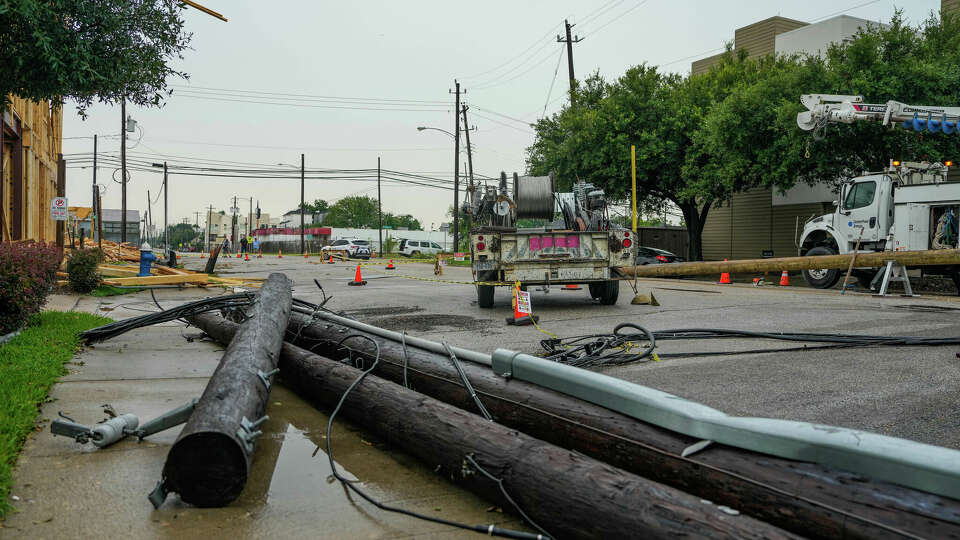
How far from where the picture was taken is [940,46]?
862 inches

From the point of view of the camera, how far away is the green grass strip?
12.3 ft

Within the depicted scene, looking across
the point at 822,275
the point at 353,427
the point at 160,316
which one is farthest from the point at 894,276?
the point at 160,316

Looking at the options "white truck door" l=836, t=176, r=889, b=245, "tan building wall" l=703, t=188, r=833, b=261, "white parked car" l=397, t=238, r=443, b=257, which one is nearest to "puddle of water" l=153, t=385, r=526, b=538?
"white truck door" l=836, t=176, r=889, b=245

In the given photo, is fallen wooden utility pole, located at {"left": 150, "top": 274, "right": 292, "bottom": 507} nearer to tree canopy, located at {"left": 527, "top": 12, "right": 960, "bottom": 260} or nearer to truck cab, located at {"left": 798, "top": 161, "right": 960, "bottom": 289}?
truck cab, located at {"left": 798, "top": 161, "right": 960, "bottom": 289}

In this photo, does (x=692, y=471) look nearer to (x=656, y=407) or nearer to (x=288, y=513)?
(x=656, y=407)

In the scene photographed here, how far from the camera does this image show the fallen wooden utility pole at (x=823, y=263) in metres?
14.0

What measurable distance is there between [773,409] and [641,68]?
2852 cm

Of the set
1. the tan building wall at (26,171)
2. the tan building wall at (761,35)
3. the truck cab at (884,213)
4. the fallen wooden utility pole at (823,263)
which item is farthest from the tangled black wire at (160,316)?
the tan building wall at (761,35)

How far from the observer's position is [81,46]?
7.22 meters

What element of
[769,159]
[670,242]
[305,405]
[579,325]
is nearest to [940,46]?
[769,159]

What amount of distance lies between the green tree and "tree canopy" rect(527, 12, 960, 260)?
1729cm

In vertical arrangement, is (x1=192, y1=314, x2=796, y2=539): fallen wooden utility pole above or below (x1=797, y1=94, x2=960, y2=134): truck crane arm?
below

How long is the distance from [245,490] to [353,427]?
1.29m

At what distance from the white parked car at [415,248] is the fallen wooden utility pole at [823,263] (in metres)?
41.9
